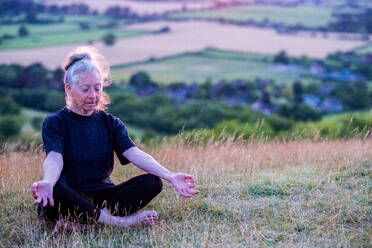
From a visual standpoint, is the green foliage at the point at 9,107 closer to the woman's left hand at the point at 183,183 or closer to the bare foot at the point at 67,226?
the bare foot at the point at 67,226

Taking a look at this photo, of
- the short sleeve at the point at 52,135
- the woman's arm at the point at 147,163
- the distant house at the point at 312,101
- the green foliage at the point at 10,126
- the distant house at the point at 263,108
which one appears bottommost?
the distant house at the point at 263,108

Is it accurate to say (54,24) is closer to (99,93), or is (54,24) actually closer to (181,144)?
(181,144)

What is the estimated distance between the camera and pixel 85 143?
3707 millimetres

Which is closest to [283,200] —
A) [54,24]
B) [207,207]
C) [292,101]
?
[207,207]

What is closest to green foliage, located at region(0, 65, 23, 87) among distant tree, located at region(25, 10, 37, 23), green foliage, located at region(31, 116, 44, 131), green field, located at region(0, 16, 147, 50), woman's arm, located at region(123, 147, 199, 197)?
green field, located at region(0, 16, 147, 50)

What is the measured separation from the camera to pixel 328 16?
30.6 m

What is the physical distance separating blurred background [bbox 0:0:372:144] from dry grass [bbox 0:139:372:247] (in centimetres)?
1941

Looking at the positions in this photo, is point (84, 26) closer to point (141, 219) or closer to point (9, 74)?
point (9, 74)

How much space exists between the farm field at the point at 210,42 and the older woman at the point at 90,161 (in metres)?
27.2

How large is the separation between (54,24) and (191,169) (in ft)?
89.6

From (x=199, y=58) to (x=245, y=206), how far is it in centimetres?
3229

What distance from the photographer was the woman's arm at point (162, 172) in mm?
3547

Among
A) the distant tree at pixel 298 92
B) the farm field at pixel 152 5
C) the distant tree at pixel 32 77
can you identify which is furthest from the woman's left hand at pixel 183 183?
the farm field at pixel 152 5

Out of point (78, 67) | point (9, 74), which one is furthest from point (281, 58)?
point (78, 67)
